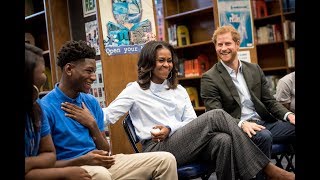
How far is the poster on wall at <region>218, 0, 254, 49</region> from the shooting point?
4555 millimetres

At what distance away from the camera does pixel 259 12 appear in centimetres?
653

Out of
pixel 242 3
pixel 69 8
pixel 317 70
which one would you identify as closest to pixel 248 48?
pixel 242 3

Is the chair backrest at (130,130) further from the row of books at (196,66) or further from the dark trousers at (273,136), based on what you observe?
the row of books at (196,66)

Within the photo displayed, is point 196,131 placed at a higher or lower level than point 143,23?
lower

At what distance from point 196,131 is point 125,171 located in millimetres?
510

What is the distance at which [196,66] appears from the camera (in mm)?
5434

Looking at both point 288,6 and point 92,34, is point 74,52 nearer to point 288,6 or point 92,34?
point 92,34

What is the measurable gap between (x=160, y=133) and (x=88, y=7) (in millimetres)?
1678

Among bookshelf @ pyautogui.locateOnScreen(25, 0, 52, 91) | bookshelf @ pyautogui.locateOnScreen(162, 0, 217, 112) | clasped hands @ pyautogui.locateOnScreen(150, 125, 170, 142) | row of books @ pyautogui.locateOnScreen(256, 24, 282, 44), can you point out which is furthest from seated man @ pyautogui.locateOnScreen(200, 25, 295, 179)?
row of books @ pyautogui.locateOnScreen(256, 24, 282, 44)

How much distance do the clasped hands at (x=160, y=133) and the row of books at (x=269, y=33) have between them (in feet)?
15.0

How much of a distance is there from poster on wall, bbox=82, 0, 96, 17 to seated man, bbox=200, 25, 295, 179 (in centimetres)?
109

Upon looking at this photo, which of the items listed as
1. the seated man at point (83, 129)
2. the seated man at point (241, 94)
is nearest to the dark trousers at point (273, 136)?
the seated man at point (241, 94)

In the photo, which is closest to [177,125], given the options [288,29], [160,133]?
[160,133]

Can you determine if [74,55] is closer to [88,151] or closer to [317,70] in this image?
[88,151]
